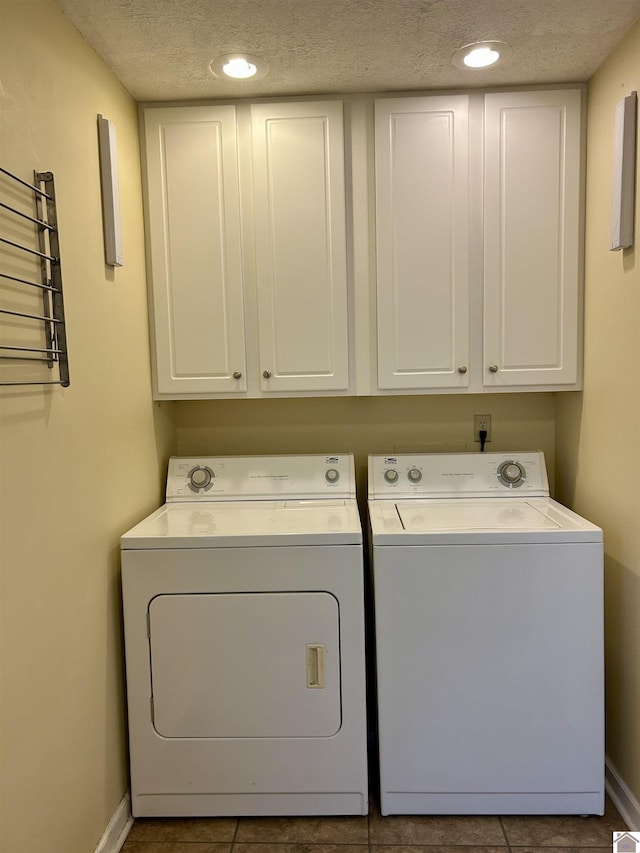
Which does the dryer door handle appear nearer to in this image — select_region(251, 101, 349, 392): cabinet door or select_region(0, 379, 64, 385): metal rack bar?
select_region(251, 101, 349, 392): cabinet door

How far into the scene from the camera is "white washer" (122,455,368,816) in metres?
1.75

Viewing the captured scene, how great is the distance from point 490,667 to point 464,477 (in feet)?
2.42

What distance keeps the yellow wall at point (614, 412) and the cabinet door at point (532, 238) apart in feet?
0.20

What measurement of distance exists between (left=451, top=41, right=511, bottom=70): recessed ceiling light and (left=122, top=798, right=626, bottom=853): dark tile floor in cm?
235

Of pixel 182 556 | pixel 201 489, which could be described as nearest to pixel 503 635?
pixel 182 556

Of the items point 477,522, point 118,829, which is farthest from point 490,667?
point 118,829

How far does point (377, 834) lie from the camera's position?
68.7 inches

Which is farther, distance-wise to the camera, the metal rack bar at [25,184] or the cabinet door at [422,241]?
the cabinet door at [422,241]

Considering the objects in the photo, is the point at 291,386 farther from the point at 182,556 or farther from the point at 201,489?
the point at 182,556

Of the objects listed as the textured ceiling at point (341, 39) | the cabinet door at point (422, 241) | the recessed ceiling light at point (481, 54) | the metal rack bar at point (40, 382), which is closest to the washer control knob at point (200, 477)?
the cabinet door at point (422, 241)

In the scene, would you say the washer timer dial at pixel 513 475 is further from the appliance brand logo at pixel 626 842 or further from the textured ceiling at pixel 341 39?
the textured ceiling at pixel 341 39

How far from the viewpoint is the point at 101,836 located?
1654mm

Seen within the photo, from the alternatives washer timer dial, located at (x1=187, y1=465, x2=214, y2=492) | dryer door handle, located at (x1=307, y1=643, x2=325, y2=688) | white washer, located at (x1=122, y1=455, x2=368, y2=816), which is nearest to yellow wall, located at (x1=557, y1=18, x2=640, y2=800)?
white washer, located at (x1=122, y1=455, x2=368, y2=816)

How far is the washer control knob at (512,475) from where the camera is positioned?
2.24 m
